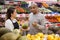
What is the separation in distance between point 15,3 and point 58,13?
1345 millimetres

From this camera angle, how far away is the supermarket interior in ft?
9.27

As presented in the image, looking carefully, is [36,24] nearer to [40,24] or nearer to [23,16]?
[40,24]

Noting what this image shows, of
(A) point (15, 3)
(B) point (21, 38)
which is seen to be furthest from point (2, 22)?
(B) point (21, 38)

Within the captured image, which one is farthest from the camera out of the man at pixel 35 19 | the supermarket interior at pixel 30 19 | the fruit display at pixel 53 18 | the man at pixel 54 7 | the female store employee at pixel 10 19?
the man at pixel 54 7

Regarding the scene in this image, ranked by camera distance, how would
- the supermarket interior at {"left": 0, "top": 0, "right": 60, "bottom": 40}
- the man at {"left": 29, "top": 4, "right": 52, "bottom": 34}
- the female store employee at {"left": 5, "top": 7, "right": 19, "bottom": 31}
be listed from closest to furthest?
the supermarket interior at {"left": 0, "top": 0, "right": 60, "bottom": 40}
the female store employee at {"left": 5, "top": 7, "right": 19, "bottom": 31}
the man at {"left": 29, "top": 4, "right": 52, "bottom": 34}

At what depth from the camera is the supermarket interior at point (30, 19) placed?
2.83 meters

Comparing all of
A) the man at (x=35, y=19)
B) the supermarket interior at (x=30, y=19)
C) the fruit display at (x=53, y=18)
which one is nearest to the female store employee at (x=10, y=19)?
the supermarket interior at (x=30, y=19)

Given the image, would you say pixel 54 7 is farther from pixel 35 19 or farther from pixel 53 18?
pixel 35 19

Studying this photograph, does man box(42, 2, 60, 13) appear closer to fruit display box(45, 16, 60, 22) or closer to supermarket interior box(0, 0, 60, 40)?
supermarket interior box(0, 0, 60, 40)

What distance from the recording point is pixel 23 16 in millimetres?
5043

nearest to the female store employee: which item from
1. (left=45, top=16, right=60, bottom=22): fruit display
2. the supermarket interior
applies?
the supermarket interior

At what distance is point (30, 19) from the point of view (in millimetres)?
4066

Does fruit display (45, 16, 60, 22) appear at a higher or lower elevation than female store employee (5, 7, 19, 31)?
lower

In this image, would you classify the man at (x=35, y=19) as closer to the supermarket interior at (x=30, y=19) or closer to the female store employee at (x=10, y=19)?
the supermarket interior at (x=30, y=19)
